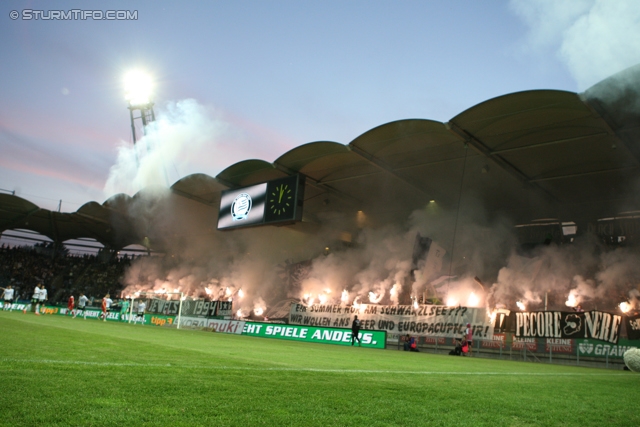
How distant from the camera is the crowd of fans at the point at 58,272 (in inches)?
1903

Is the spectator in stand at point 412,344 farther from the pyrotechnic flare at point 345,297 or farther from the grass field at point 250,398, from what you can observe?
the grass field at point 250,398

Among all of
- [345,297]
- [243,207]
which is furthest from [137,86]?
[345,297]

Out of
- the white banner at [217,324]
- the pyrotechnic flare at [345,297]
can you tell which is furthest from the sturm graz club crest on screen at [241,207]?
the pyrotechnic flare at [345,297]

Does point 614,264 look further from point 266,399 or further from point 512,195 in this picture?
point 266,399

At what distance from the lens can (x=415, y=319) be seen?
2500 cm

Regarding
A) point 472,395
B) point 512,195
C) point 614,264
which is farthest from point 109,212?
point 472,395

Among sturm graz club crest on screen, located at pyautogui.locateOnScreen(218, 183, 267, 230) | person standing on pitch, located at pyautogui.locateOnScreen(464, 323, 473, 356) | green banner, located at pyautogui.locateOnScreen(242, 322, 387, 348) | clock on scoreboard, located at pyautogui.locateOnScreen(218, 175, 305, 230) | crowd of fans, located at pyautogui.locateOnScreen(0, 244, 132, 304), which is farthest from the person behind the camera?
crowd of fans, located at pyautogui.locateOnScreen(0, 244, 132, 304)

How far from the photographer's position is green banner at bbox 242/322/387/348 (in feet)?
74.6

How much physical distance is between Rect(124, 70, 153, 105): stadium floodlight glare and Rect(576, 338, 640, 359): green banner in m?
38.0

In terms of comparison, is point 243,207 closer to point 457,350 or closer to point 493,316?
point 457,350

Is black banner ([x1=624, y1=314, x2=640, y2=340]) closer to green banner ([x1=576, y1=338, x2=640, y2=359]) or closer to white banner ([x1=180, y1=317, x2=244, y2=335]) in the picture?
green banner ([x1=576, y1=338, x2=640, y2=359])

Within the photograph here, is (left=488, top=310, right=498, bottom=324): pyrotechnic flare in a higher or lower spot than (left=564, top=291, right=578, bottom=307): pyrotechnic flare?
lower

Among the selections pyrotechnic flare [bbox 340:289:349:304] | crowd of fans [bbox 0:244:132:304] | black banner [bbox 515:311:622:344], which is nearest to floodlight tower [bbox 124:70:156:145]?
crowd of fans [bbox 0:244:132:304]

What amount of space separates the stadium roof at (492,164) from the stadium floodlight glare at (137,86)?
973 cm
